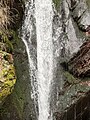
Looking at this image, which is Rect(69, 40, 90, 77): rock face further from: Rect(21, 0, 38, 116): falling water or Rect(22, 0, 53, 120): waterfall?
Rect(21, 0, 38, 116): falling water

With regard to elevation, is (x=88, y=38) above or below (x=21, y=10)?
below

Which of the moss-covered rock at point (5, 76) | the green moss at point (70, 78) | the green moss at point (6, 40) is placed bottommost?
the green moss at point (70, 78)

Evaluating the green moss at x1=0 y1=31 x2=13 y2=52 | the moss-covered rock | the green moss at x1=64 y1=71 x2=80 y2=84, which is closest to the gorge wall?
the green moss at x1=64 y1=71 x2=80 y2=84

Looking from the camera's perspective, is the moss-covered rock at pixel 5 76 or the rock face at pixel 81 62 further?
the rock face at pixel 81 62

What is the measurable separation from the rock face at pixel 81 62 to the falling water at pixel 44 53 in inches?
18.3

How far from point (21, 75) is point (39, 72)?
375 mm

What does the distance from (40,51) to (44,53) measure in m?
0.09

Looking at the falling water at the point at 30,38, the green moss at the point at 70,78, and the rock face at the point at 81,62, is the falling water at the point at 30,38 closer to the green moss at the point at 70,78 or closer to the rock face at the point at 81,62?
the green moss at the point at 70,78

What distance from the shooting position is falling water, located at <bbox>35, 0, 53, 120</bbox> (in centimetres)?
532

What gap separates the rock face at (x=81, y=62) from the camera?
565 cm

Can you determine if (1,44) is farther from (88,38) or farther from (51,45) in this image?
(88,38)

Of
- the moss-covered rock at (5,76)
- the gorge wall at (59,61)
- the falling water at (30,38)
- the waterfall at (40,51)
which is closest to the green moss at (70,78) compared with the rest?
the gorge wall at (59,61)

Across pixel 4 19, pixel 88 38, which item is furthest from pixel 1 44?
pixel 88 38

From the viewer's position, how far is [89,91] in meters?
5.59
